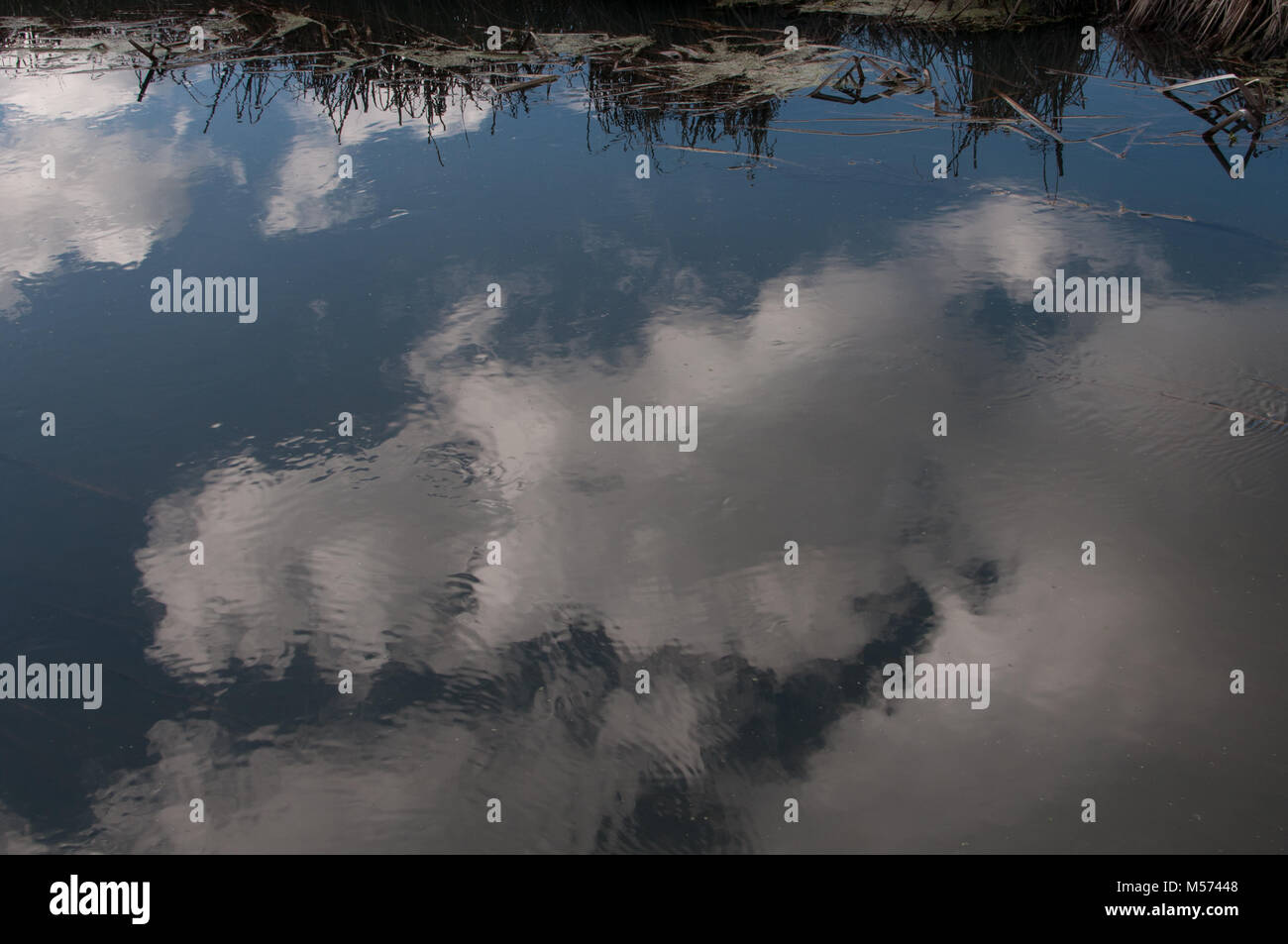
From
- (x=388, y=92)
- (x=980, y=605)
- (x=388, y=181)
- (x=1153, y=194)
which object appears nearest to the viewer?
(x=980, y=605)

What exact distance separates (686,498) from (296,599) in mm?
1078

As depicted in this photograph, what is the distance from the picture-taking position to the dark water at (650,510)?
211cm

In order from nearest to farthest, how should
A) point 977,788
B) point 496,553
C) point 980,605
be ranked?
point 977,788 → point 980,605 → point 496,553

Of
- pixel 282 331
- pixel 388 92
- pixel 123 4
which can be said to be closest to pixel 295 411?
pixel 282 331

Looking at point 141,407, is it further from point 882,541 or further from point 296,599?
point 882,541

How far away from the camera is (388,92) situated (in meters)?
5.50

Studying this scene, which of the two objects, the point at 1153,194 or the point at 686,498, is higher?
the point at 1153,194

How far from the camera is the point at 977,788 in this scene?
207 cm

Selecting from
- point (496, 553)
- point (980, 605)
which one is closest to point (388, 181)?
point (496, 553)

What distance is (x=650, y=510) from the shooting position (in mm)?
2756

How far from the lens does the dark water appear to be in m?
2.11

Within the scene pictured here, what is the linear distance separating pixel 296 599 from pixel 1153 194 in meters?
3.76

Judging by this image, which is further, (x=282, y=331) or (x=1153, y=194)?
(x=1153, y=194)

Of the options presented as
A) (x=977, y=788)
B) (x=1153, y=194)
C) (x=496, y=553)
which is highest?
(x=1153, y=194)
